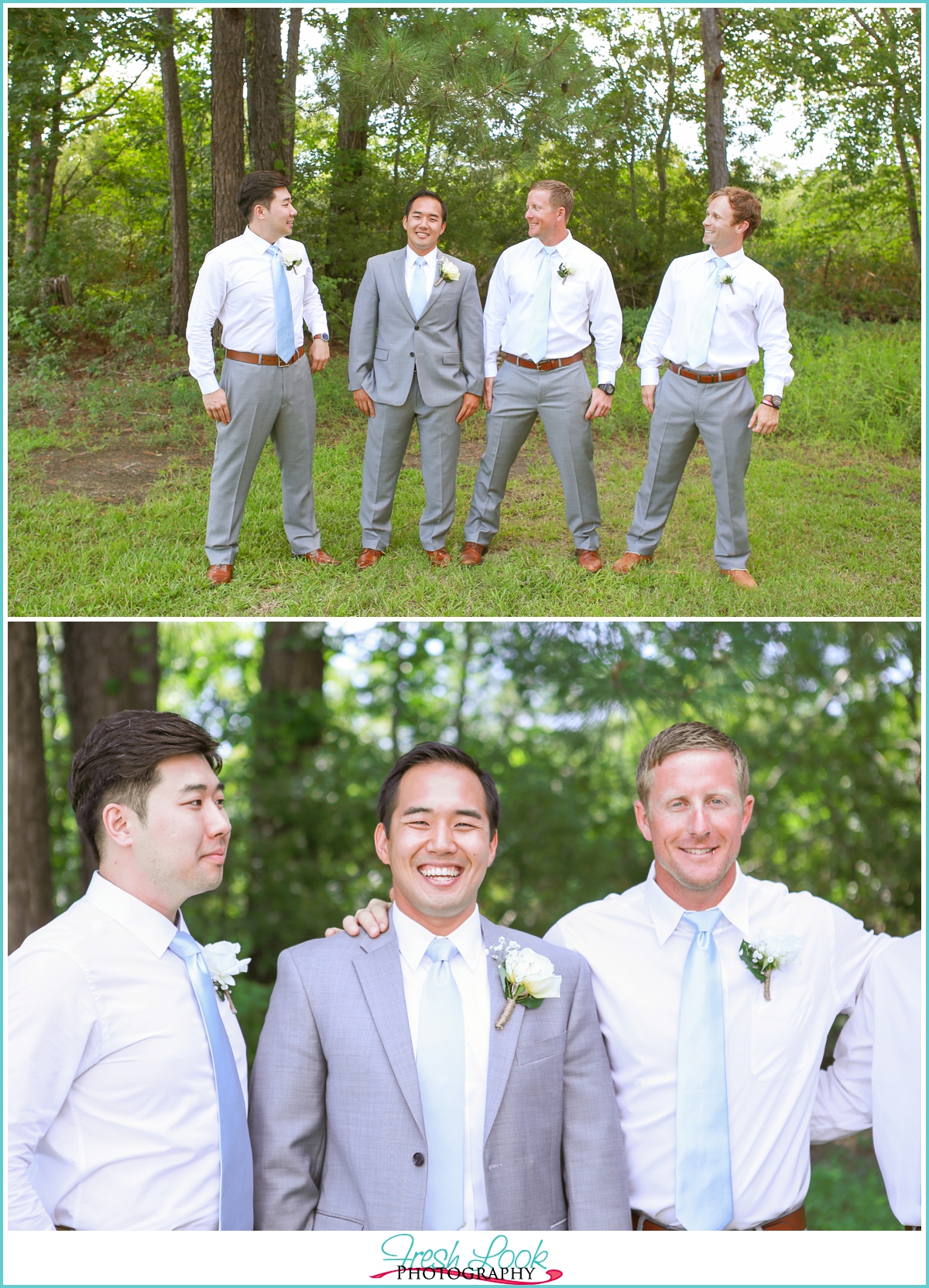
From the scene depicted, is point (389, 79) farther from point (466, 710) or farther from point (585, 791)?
point (585, 791)

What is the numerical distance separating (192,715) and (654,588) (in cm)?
354

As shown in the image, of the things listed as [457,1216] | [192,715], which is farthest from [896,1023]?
[192,715]

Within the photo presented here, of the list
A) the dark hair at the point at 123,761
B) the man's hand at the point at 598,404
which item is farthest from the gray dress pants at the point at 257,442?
A: the dark hair at the point at 123,761

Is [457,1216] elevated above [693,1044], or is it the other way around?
[693,1044]

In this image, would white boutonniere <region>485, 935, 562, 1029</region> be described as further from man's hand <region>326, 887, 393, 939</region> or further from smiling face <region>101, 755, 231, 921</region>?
smiling face <region>101, 755, 231, 921</region>

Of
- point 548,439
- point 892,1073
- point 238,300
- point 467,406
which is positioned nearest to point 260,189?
point 238,300

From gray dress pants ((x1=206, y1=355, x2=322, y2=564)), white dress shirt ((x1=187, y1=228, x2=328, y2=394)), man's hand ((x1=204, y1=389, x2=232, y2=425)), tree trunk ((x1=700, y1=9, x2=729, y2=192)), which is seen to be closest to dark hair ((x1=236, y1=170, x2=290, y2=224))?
white dress shirt ((x1=187, y1=228, x2=328, y2=394))

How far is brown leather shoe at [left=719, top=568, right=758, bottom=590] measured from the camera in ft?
20.7

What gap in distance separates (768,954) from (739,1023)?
24cm

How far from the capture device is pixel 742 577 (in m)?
6.34

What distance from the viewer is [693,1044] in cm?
313

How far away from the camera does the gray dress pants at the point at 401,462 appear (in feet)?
20.2

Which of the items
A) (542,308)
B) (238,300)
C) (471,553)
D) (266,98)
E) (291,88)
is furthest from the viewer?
(291,88)

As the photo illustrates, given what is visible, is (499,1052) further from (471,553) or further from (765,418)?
(765,418)
